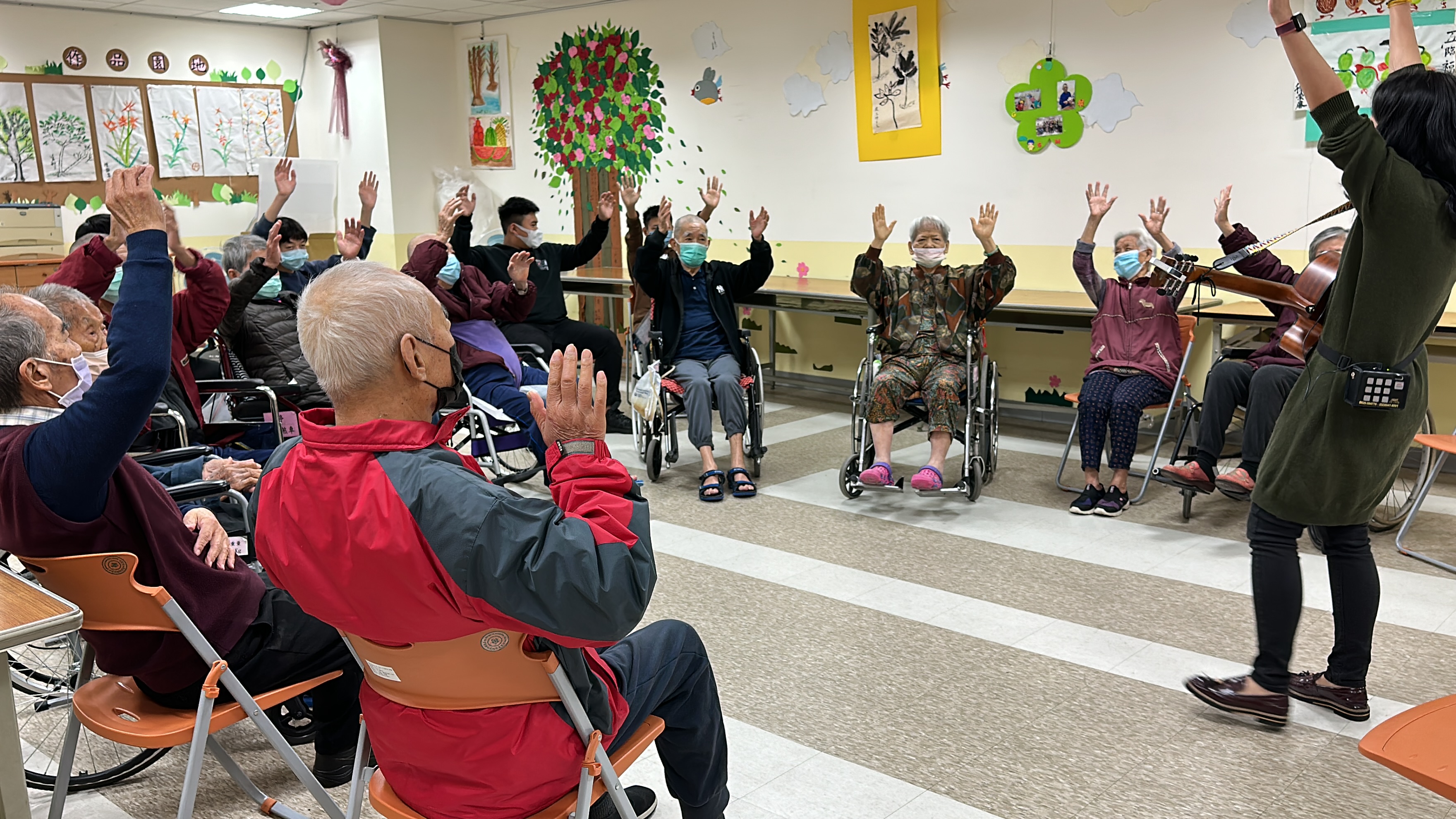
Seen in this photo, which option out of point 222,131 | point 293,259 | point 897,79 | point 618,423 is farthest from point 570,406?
point 222,131

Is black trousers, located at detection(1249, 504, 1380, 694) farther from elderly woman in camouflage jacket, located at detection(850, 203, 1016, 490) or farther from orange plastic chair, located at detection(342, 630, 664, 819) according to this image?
elderly woman in camouflage jacket, located at detection(850, 203, 1016, 490)

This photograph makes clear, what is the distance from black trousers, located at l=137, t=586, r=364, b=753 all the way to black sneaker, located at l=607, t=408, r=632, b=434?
3923mm

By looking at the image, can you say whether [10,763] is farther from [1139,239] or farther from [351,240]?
[1139,239]

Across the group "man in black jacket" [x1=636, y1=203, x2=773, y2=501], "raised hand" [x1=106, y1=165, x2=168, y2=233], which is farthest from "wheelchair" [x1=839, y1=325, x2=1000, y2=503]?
"raised hand" [x1=106, y1=165, x2=168, y2=233]

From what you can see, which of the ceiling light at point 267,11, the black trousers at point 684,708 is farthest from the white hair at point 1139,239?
the ceiling light at point 267,11

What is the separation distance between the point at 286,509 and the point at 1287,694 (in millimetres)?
2301

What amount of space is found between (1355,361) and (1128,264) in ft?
7.86

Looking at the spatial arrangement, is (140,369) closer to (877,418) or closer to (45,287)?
(45,287)

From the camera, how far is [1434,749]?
4.23ft

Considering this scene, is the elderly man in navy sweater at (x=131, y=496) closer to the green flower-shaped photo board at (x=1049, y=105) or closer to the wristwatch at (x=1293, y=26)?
the wristwatch at (x=1293, y=26)

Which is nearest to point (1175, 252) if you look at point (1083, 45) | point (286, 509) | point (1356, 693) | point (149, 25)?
point (1356, 693)

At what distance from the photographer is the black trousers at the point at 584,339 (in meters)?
5.88

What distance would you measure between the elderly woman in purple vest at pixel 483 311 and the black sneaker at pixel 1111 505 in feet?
7.93

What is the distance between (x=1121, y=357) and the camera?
4730 millimetres
